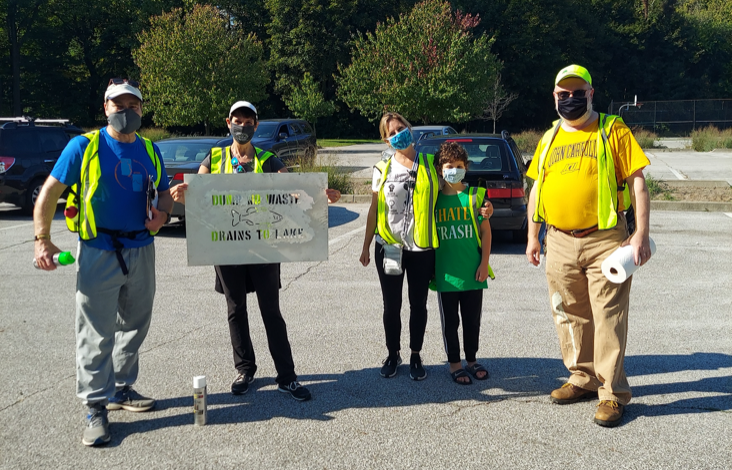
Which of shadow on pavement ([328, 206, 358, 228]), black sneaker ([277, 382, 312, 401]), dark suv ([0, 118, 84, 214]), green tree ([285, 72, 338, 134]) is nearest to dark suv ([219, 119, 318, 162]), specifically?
shadow on pavement ([328, 206, 358, 228])

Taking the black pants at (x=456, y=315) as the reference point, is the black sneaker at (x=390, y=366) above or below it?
below

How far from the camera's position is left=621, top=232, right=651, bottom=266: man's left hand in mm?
3855

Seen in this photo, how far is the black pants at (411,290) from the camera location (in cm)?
461

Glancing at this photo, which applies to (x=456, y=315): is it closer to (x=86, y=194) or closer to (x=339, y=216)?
(x=86, y=194)

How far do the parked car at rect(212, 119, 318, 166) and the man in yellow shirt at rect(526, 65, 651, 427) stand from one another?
12701 millimetres

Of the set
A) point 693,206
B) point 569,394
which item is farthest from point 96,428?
point 693,206

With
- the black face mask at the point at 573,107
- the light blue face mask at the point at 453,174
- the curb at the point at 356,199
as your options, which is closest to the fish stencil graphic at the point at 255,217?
the light blue face mask at the point at 453,174

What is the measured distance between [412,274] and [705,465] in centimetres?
205

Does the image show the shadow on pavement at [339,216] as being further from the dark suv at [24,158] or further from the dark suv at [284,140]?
the dark suv at [24,158]

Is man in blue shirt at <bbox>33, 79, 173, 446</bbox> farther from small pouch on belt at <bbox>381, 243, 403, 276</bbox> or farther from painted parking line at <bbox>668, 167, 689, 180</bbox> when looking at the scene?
painted parking line at <bbox>668, 167, 689, 180</bbox>

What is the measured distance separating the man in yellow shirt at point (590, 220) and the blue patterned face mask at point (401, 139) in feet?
2.83

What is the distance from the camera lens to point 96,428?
383 centimetres

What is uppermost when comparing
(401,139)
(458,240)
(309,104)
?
(309,104)

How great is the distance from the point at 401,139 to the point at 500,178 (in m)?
5.39
